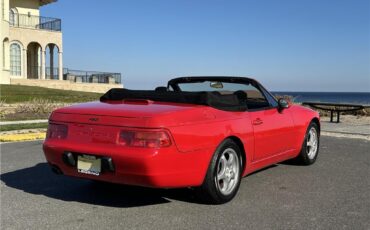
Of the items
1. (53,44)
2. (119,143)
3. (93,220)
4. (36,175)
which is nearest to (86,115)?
(119,143)

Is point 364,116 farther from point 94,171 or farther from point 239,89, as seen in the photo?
point 94,171

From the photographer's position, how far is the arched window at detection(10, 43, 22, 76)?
3578cm

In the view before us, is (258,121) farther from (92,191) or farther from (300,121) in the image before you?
(92,191)

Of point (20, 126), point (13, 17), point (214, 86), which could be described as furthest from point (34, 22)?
point (214, 86)

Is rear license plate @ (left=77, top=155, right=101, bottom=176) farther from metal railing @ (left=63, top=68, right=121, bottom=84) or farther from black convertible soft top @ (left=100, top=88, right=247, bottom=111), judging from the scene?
metal railing @ (left=63, top=68, right=121, bottom=84)

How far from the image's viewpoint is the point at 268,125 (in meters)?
6.38

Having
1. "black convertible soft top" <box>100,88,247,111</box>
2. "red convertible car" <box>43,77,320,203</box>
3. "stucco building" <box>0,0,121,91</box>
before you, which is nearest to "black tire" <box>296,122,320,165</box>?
"red convertible car" <box>43,77,320,203</box>

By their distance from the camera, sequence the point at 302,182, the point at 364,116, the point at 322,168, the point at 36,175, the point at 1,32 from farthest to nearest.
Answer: the point at 1,32
the point at 364,116
the point at 322,168
the point at 36,175
the point at 302,182

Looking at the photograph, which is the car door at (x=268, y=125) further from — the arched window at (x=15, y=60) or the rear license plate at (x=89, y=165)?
the arched window at (x=15, y=60)

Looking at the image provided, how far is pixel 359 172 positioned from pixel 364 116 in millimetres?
11950

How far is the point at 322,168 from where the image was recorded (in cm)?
759

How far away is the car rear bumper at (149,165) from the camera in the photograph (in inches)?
185

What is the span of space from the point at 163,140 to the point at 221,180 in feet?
3.48

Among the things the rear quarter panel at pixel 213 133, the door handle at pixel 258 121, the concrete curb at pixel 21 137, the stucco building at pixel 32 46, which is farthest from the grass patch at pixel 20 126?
the stucco building at pixel 32 46
